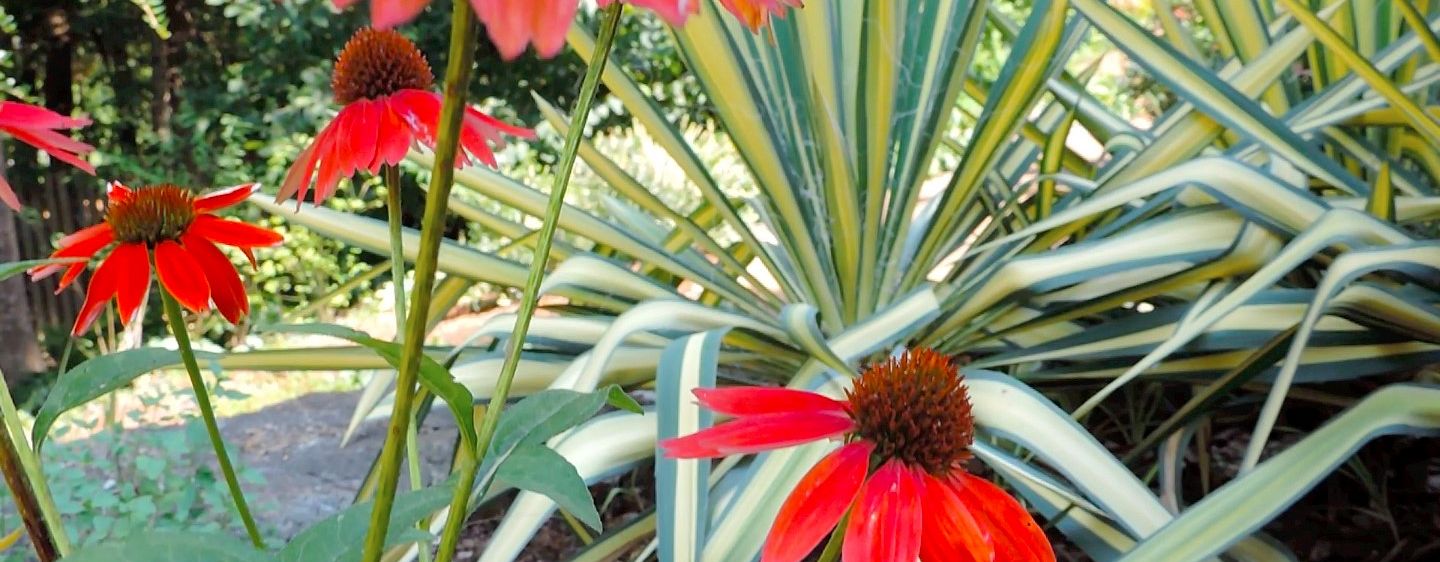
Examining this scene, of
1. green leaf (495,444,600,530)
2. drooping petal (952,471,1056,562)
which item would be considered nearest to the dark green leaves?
green leaf (495,444,600,530)

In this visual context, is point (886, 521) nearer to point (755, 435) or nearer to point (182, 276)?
point (755, 435)

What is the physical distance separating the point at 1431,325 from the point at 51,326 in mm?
3766

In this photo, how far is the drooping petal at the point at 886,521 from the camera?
0.29 meters

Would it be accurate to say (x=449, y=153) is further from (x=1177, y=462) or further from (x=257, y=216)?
(x=257, y=216)

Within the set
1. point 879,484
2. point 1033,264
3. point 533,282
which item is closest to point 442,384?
point 533,282

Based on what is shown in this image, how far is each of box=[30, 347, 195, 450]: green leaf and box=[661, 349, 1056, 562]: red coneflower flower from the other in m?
0.17

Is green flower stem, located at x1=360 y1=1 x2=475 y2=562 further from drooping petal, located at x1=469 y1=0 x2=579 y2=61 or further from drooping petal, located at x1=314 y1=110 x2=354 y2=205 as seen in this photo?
drooping petal, located at x1=314 y1=110 x2=354 y2=205

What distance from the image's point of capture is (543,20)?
17cm

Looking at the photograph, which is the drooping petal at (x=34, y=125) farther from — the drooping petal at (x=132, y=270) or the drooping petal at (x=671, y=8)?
the drooping petal at (x=671, y=8)

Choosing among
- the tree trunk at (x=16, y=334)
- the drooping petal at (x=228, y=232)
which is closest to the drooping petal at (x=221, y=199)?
the drooping petal at (x=228, y=232)

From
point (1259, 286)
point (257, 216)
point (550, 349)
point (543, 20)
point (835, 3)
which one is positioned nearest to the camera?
point (543, 20)

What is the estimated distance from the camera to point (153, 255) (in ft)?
1.40

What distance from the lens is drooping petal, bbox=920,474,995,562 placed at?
0.98 ft

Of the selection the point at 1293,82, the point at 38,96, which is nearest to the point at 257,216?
the point at 38,96
